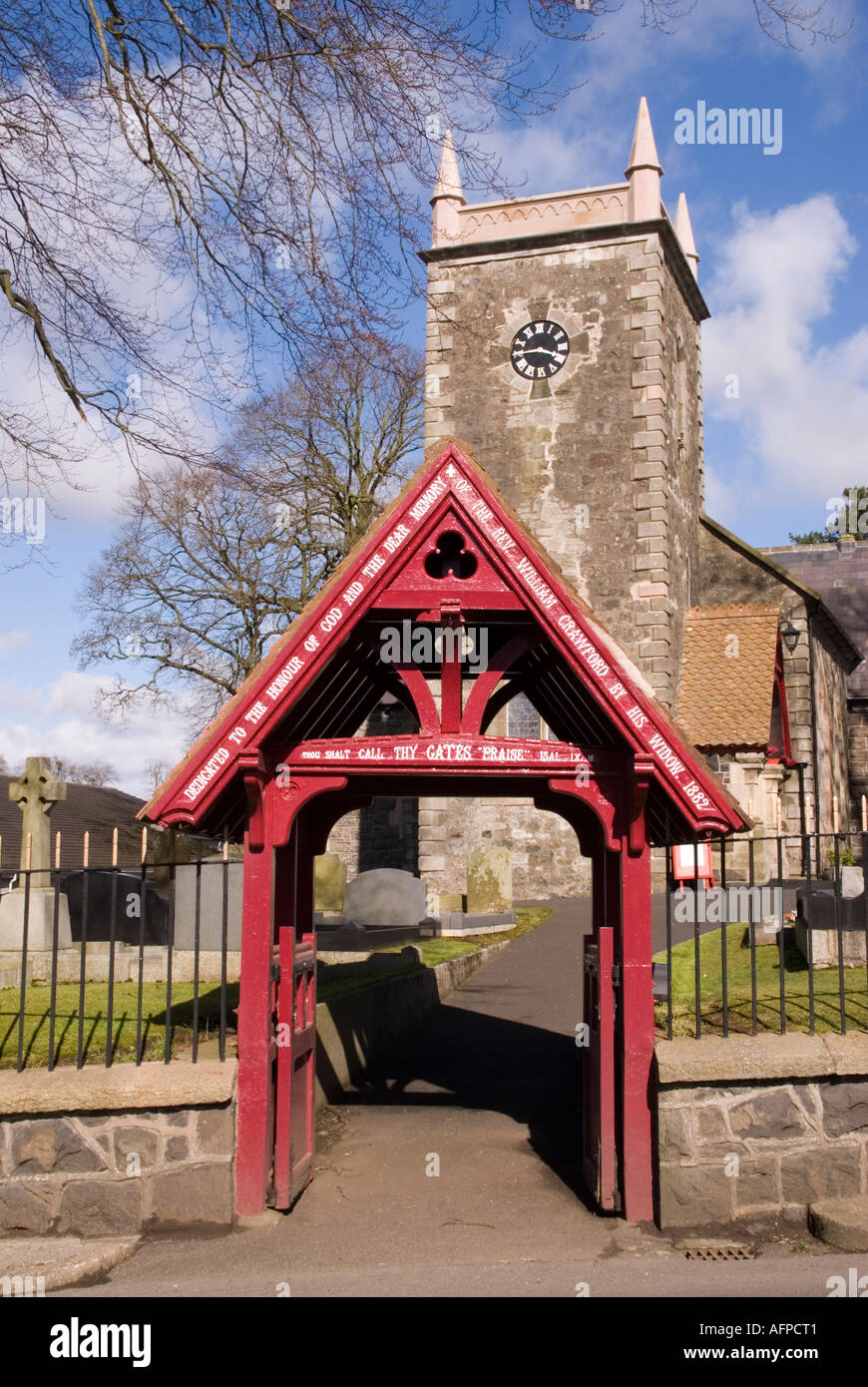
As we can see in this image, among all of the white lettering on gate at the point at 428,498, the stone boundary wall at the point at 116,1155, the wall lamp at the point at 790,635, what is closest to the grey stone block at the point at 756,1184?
the stone boundary wall at the point at 116,1155

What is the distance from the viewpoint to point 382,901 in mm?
18594

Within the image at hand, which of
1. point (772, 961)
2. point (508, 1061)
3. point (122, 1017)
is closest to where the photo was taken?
point (122, 1017)

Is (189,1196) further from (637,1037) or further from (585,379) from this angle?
(585,379)

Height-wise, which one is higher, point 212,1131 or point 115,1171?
point 212,1131

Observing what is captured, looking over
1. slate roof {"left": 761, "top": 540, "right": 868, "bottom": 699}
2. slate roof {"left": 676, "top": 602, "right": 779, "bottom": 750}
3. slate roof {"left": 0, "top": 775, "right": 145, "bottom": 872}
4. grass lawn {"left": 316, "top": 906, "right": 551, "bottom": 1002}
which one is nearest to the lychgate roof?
grass lawn {"left": 316, "top": 906, "right": 551, "bottom": 1002}

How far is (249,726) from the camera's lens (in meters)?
6.41

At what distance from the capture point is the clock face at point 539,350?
80.6ft

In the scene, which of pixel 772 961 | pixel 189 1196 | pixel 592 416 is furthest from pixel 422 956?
pixel 592 416

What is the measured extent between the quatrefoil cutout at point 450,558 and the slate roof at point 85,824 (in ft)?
89.6

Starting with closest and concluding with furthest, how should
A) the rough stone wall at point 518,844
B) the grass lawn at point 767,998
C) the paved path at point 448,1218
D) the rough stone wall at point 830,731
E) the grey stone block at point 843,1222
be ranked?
the paved path at point 448,1218, the grey stone block at point 843,1222, the grass lawn at point 767,998, the rough stone wall at point 518,844, the rough stone wall at point 830,731

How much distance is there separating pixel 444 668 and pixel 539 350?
63.5 ft

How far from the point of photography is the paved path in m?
5.70

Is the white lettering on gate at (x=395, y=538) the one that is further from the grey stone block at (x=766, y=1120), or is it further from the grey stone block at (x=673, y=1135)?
the grey stone block at (x=766, y=1120)
